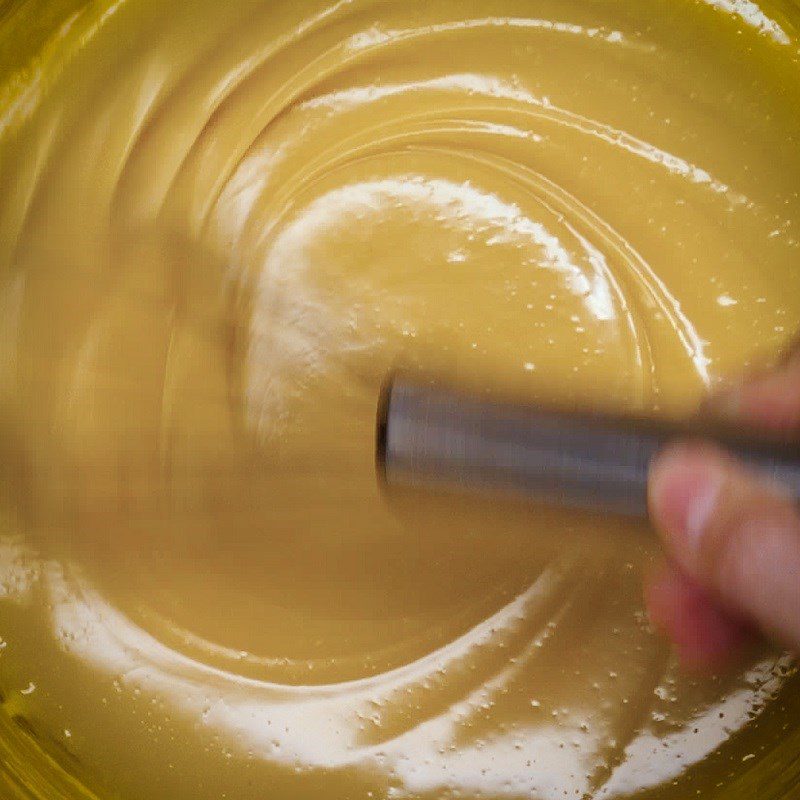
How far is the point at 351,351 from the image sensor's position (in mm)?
741

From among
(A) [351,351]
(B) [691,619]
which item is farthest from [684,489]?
(A) [351,351]

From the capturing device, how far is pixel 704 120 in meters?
0.80

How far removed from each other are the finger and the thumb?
165 millimetres

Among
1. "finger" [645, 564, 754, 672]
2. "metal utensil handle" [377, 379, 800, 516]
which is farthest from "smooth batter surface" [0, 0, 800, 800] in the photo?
"metal utensil handle" [377, 379, 800, 516]

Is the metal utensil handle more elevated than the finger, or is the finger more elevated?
the metal utensil handle

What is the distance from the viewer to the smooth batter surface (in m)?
0.71

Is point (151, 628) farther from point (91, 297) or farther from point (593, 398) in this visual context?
point (593, 398)

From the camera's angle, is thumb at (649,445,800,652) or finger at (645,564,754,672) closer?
thumb at (649,445,800,652)

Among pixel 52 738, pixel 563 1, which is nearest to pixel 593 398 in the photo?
pixel 563 1

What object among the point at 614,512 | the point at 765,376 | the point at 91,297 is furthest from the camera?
the point at 91,297

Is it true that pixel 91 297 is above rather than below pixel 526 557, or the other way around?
above

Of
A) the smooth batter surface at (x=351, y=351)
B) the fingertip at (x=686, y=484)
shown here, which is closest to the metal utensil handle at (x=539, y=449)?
the fingertip at (x=686, y=484)

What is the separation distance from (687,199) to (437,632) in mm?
439

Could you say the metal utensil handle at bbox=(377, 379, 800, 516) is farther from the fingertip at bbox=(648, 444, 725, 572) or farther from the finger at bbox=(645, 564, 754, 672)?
the finger at bbox=(645, 564, 754, 672)
